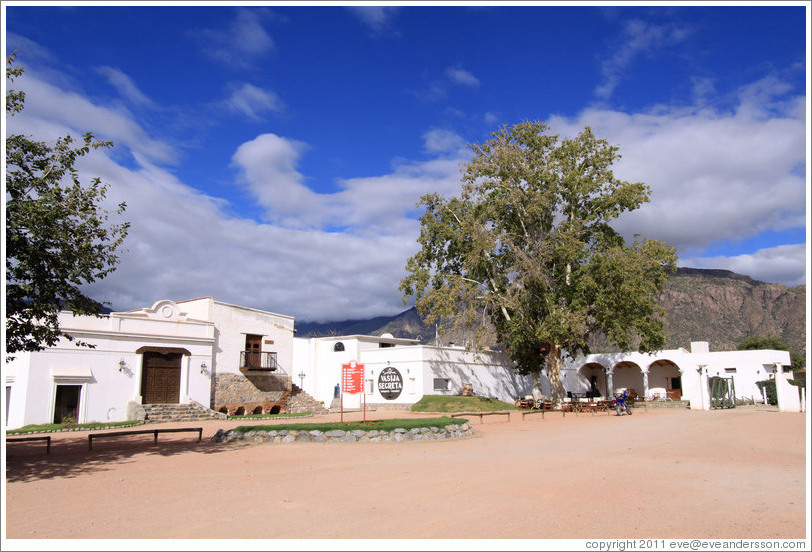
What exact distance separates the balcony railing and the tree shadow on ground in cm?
1391

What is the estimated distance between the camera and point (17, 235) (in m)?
10.5

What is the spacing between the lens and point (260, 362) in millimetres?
33656

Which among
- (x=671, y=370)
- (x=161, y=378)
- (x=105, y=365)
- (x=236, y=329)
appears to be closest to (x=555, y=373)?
(x=236, y=329)

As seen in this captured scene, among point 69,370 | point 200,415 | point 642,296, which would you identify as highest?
point 642,296

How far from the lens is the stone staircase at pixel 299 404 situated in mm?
33781

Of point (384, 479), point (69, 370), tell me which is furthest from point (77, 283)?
point (69, 370)

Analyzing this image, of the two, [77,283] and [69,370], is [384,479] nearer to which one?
[77,283]

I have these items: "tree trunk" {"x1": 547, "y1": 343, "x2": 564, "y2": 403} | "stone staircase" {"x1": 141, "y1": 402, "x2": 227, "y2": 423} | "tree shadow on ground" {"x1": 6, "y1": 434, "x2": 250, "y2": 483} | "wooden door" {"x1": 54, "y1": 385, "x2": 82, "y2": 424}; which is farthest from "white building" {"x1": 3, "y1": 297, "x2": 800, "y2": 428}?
"tree trunk" {"x1": 547, "y1": 343, "x2": 564, "y2": 403}

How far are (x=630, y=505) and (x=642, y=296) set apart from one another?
22.6 metres

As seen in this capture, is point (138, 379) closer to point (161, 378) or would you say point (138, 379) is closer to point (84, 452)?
point (161, 378)

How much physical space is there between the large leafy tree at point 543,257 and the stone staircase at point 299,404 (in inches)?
340

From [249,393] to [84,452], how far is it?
1859 centimetres

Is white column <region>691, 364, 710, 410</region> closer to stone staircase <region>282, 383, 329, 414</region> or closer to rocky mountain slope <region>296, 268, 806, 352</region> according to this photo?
stone staircase <region>282, 383, 329, 414</region>

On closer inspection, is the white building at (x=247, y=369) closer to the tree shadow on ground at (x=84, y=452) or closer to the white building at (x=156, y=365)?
the white building at (x=156, y=365)
